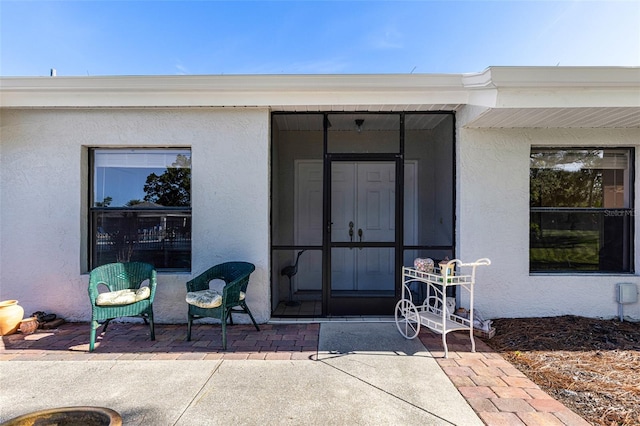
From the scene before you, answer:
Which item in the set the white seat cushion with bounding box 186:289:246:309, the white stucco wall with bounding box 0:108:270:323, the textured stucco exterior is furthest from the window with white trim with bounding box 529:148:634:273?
the white seat cushion with bounding box 186:289:246:309

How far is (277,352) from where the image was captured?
3322mm

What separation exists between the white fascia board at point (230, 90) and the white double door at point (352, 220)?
1.45m

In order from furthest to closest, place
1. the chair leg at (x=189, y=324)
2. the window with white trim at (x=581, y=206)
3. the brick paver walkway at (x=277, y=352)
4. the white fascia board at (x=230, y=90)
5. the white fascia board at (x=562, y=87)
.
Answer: the window with white trim at (x=581, y=206)
the white fascia board at (x=230, y=90)
the chair leg at (x=189, y=324)
the white fascia board at (x=562, y=87)
the brick paver walkway at (x=277, y=352)

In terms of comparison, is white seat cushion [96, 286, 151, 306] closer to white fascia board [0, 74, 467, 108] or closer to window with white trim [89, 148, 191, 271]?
window with white trim [89, 148, 191, 271]

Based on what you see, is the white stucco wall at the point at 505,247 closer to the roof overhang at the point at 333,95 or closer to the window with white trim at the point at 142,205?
the roof overhang at the point at 333,95

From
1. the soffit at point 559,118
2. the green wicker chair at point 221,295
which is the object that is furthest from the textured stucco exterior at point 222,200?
the green wicker chair at point 221,295

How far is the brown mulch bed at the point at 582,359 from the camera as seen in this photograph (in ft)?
7.89

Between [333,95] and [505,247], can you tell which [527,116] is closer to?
[505,247]

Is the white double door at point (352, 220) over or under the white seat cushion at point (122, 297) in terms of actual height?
over

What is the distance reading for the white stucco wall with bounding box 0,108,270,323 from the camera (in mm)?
4191

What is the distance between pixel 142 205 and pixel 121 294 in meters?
1.28

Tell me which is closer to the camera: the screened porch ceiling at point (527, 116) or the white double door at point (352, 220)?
the screened porch ceiling at point (527, 116)

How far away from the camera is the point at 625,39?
4379mm

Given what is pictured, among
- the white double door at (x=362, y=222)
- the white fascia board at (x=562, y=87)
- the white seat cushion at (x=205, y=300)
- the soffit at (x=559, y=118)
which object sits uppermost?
the white fascia board at (x=562, y=87)
